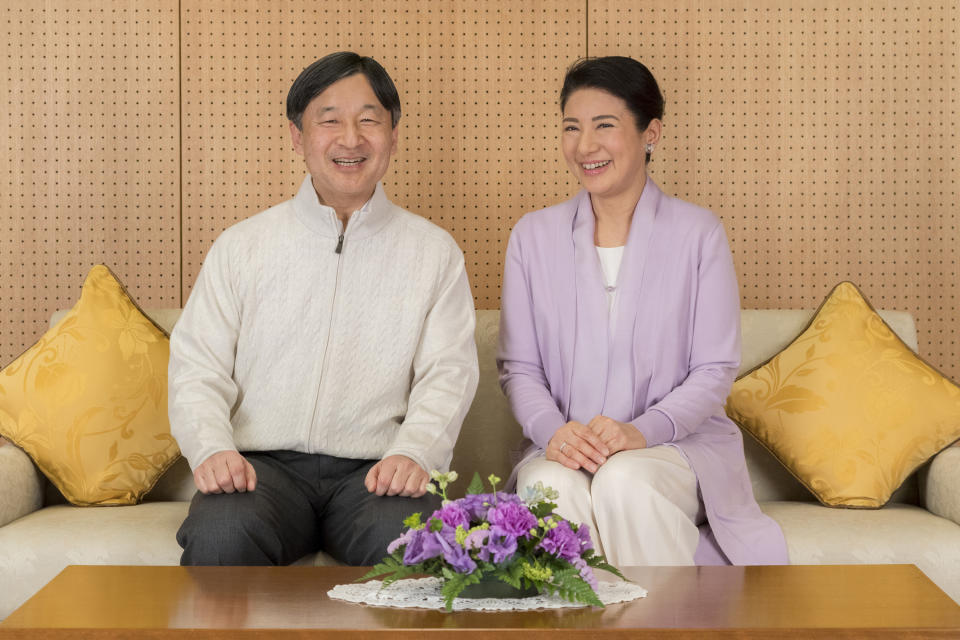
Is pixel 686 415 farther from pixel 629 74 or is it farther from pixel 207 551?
pixel 207 551

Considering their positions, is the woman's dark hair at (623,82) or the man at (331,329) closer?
the man at (331,329)

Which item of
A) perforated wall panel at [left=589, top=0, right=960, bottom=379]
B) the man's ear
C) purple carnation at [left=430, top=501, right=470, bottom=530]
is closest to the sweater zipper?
the man's ear

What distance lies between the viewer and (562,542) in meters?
1.81

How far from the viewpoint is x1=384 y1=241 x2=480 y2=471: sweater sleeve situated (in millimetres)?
2699

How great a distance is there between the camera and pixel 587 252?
305 centimetres

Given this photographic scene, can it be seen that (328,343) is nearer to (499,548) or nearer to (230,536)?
(230,536)

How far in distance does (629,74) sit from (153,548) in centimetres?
177

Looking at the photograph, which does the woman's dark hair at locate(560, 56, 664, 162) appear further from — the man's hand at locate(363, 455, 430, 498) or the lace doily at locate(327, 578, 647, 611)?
the lace doily at locate(327, 578, 647, 611)

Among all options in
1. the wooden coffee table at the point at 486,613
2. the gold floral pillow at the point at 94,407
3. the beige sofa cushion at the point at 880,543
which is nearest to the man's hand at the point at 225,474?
the wooden coffee table at the point at 486,613

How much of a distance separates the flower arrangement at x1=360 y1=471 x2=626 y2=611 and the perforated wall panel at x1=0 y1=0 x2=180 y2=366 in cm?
251

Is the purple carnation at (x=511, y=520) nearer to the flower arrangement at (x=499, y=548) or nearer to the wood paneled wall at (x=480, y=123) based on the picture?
the flower arrangement at (x=499, y=548)

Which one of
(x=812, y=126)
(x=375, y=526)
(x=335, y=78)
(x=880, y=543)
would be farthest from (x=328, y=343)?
(x=812, y=126)

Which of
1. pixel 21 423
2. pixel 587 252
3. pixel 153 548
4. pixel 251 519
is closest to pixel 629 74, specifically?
pixel 587 252

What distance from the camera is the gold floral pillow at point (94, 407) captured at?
3.04 metres
